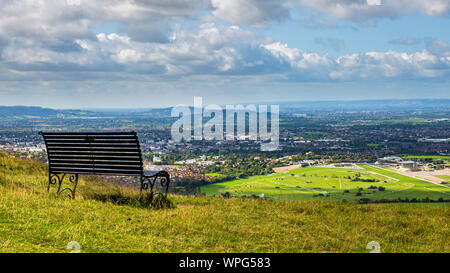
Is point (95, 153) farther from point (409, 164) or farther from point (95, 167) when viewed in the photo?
point (409, 164)

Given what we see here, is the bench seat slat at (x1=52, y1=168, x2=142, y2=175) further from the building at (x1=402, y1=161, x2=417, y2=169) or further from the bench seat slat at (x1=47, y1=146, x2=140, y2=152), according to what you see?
the building at (x1=402, y1=161, x2=417, y2=169)

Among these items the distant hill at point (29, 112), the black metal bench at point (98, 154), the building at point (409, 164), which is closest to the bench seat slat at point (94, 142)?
the black metal bench at point (98, 154)

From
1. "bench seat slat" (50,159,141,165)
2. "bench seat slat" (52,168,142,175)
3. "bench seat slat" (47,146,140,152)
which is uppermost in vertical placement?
"bench seat slat" (47,146,140,152)

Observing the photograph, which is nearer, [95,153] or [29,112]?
[95,153]

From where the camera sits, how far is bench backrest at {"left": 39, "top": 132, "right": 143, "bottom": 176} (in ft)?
22.3

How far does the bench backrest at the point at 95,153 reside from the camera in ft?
22.3

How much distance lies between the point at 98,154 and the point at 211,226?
2765 mm

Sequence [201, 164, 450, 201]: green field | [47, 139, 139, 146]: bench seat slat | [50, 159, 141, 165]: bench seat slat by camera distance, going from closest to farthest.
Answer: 1. [47, 139, 139, 146]: bench seat slat
2. [50, 159, 141, 165]: bench seat slat
3. [201, 164, 450, 201]: green field

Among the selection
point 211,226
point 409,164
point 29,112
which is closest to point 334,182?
point 409,164

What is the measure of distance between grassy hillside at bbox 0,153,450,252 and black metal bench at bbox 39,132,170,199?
54 cm

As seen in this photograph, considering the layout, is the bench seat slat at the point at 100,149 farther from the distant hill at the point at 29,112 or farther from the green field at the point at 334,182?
the distant hill at the point at 29,112

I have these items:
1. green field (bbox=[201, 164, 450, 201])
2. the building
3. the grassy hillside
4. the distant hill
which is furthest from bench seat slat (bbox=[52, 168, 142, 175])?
the distant hill

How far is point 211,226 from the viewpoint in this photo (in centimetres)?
557
